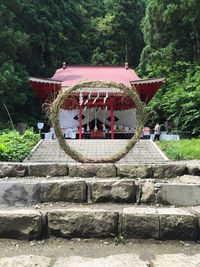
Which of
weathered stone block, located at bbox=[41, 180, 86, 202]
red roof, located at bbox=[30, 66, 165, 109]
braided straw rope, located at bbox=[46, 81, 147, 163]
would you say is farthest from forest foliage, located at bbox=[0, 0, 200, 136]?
weathered stone block, located at bbox=[41, 180, 86, 202]

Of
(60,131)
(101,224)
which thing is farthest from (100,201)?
(60,131)

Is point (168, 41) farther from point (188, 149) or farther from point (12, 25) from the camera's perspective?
point (188, 149)

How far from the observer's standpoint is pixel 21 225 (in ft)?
12.4

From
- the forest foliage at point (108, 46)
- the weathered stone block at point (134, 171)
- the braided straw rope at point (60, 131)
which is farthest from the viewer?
the forest foliage at point (108, 46)

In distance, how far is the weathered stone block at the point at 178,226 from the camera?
3.75 metres

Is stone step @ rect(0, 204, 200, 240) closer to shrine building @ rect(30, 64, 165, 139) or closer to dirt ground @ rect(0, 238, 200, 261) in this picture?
dirt ground @ rect(0, 238, 200, 261)

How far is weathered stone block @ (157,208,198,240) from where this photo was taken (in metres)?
3.75

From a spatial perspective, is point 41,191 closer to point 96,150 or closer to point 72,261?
point 72,261

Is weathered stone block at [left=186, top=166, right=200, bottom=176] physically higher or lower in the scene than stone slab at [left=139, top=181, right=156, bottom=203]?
higher

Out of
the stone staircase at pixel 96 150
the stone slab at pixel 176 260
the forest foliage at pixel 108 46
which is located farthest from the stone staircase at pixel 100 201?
the forest foliage at pixel 108 46

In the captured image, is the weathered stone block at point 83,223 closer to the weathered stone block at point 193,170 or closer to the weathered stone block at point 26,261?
the weathered stone block at point 26,261

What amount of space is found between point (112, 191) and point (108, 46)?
29.4 m

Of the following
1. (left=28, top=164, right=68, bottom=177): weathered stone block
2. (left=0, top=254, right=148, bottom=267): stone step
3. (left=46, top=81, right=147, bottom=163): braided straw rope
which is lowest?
(left=0, top=254, right=148, bottom=267): stone step

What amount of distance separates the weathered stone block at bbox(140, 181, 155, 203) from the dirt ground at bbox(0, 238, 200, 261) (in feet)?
2.68
